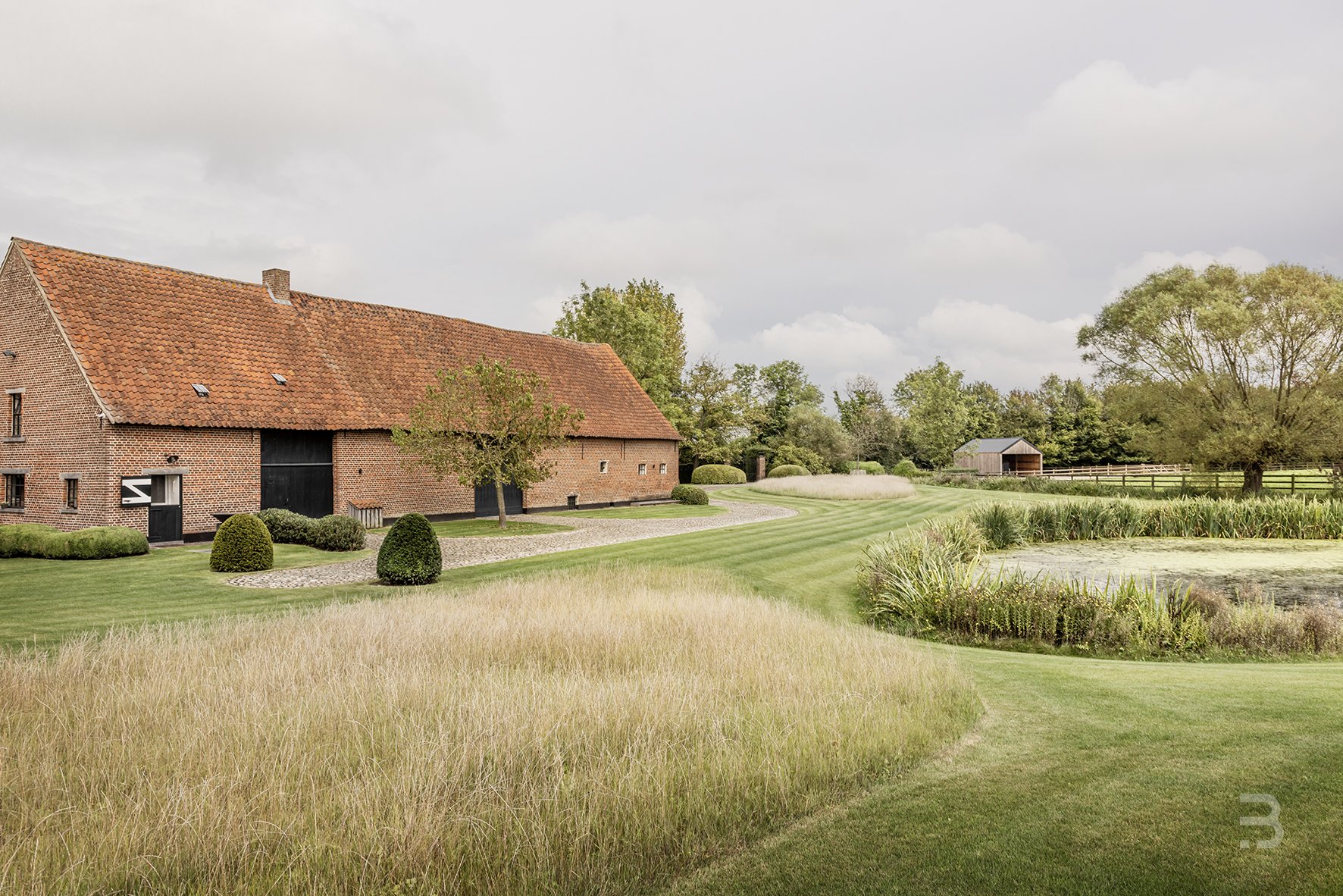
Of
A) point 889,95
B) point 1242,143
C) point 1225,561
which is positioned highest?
point 889,95

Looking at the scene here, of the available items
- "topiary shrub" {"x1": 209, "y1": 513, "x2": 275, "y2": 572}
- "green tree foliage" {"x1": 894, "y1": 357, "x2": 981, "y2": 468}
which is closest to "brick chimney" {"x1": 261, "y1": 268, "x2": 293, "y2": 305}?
"topiary shrub" {"x1": 209, "y1": 513, "x2": 275, "y2": 572}

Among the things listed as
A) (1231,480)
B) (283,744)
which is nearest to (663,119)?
(283,744)

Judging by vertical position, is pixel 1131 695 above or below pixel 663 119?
below

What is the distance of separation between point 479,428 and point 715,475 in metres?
23.9

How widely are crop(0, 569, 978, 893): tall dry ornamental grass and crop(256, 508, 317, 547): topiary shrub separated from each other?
9303 mm

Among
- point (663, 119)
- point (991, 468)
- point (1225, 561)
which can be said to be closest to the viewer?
point (1225, 561)

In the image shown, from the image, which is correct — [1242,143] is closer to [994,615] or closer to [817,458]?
[994,615]

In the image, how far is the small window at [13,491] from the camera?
730 inches

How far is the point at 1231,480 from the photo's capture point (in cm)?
3531

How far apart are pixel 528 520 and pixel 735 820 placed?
1938 centimetres

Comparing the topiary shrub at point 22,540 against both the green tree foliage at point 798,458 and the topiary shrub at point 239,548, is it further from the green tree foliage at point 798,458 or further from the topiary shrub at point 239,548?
the green tree foliage at point 798,458

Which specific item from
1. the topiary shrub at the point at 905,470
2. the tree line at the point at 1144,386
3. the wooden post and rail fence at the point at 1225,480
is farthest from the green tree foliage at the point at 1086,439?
the topiary shrub at the point at 905,470

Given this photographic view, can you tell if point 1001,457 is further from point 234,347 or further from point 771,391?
point 234,347

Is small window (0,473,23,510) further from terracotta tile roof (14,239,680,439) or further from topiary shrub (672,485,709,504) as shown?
topiary shrub (672,485,709,504)
